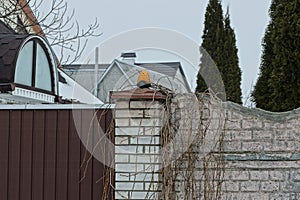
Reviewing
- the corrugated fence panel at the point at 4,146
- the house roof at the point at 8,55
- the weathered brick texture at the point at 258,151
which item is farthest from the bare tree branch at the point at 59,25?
the weathered brick texture at the point at 258,151

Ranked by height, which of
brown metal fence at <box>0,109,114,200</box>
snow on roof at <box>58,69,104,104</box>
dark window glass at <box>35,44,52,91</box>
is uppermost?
dark window glass at <box>35,44,52,91</box>

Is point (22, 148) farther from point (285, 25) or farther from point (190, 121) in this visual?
point (285, 25)

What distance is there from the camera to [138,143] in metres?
4.08

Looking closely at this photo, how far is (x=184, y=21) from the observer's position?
8.37m

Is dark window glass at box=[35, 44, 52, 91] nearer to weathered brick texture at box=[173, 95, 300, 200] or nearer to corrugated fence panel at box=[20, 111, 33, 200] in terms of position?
corrugated fence panel at box=[20, 111, 33, 200]

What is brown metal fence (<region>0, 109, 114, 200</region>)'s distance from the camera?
175 inches

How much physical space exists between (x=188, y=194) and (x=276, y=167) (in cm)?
72

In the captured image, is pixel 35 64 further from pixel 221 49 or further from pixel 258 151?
pixel 258 151

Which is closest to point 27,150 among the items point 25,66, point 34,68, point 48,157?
point 48,157

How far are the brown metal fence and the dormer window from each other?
1.67m

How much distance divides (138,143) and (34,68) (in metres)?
3.18

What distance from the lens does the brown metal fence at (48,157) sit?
175 inches

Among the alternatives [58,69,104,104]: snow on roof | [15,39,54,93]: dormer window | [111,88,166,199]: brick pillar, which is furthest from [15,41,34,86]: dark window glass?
[111,88,166,199]: brick pillar

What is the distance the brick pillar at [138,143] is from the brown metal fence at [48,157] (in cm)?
33
